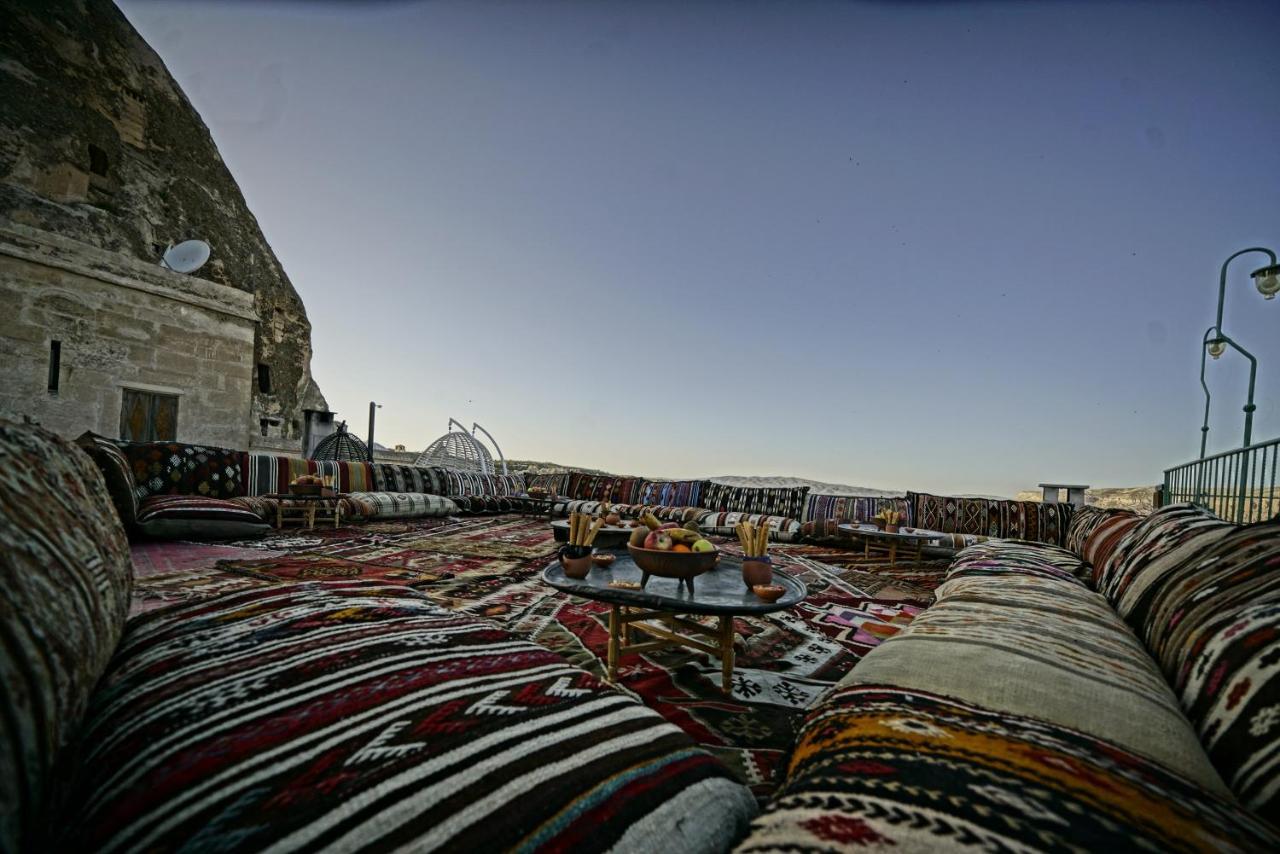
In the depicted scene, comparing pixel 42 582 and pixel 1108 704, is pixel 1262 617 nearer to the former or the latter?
pixel 1108 704

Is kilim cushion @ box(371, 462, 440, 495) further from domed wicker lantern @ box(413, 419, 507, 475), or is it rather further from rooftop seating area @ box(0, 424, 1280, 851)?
rooftop seating area @ box(0, 424, 1280, 851)

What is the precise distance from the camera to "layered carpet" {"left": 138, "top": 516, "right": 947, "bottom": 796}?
1.66 meters

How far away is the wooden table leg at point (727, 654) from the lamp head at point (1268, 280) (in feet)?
23.4

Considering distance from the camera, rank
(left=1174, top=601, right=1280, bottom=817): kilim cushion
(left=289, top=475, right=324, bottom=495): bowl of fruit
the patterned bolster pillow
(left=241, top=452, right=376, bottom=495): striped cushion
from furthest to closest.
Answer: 1. (left=241, top=452, right=376, bottom=495): striped cushion
2. (left=289, top=475, right=324, bottom=495): bowl of fruit
3. the patterned bolster pillow
4. (left=1174, top=601, right=1280, bottom=817): kilim cushion

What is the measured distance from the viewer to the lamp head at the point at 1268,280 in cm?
505

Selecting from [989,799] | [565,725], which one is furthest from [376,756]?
[989,799]

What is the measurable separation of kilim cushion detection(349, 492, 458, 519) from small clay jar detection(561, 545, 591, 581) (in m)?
5.11

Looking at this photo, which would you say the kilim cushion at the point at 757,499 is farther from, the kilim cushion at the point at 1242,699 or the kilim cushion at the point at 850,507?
the kilim cushion at the point at 1242,699

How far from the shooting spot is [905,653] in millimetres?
1119

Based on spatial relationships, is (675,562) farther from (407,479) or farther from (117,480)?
(407,479)

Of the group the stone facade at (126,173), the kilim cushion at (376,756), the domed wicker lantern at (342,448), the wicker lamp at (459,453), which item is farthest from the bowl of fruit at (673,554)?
the stone facade at (126,173)

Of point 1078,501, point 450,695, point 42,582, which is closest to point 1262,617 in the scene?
point 450,695

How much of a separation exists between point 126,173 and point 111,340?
4779mm

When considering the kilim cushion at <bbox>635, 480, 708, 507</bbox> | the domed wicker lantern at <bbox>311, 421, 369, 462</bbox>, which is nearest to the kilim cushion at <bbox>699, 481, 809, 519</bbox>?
the kilim cushion at <bbox>635, 480, 708, 507</bbox>
